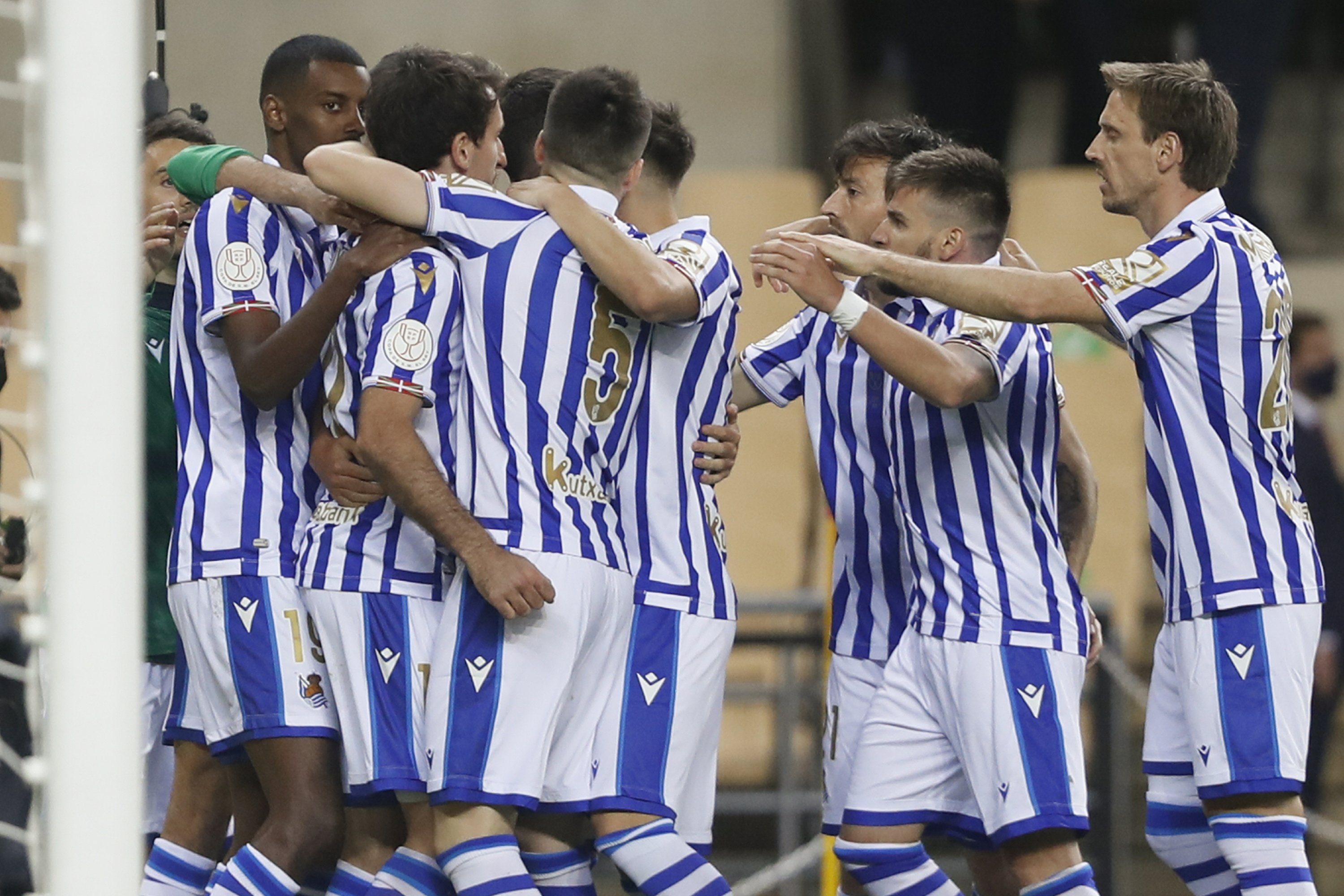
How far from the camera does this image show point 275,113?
13.5ft

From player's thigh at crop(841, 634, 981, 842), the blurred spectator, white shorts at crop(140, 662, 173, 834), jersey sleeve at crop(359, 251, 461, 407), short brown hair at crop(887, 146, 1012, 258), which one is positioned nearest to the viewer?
jersey sleeve at crop(359, 251, 461, 407)

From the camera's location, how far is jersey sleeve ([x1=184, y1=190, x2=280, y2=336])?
3.85 metres

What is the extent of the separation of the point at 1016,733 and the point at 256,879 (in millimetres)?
1594

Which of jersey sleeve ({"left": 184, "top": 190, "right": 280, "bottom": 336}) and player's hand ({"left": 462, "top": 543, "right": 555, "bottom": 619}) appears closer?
player's hand ({"left": 462, "top": 543, "right": 555, "bottom": 619})

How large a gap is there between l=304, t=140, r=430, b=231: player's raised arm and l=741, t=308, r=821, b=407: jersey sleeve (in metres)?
1.07

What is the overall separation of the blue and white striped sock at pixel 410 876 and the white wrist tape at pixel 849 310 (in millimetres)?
1368

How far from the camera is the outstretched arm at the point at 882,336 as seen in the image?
12.1ft

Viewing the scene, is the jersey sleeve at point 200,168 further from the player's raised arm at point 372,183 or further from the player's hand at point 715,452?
the player's hand at point 715,452

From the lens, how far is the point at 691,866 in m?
3.68

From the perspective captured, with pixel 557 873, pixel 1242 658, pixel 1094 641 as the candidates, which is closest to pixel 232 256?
pixel 557 873

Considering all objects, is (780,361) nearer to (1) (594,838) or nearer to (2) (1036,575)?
(2) (1036,575)

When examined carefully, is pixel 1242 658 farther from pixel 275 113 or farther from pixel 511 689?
pixel 275 113

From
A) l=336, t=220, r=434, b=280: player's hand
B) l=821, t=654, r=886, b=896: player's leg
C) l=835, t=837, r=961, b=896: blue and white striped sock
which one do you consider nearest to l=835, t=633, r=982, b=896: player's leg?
l=835, t=837, r=961, b=896: blue and white striped sock

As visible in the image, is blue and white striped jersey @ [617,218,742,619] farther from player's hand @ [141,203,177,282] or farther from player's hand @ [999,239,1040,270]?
player's hand @ [141,203,177,282]
